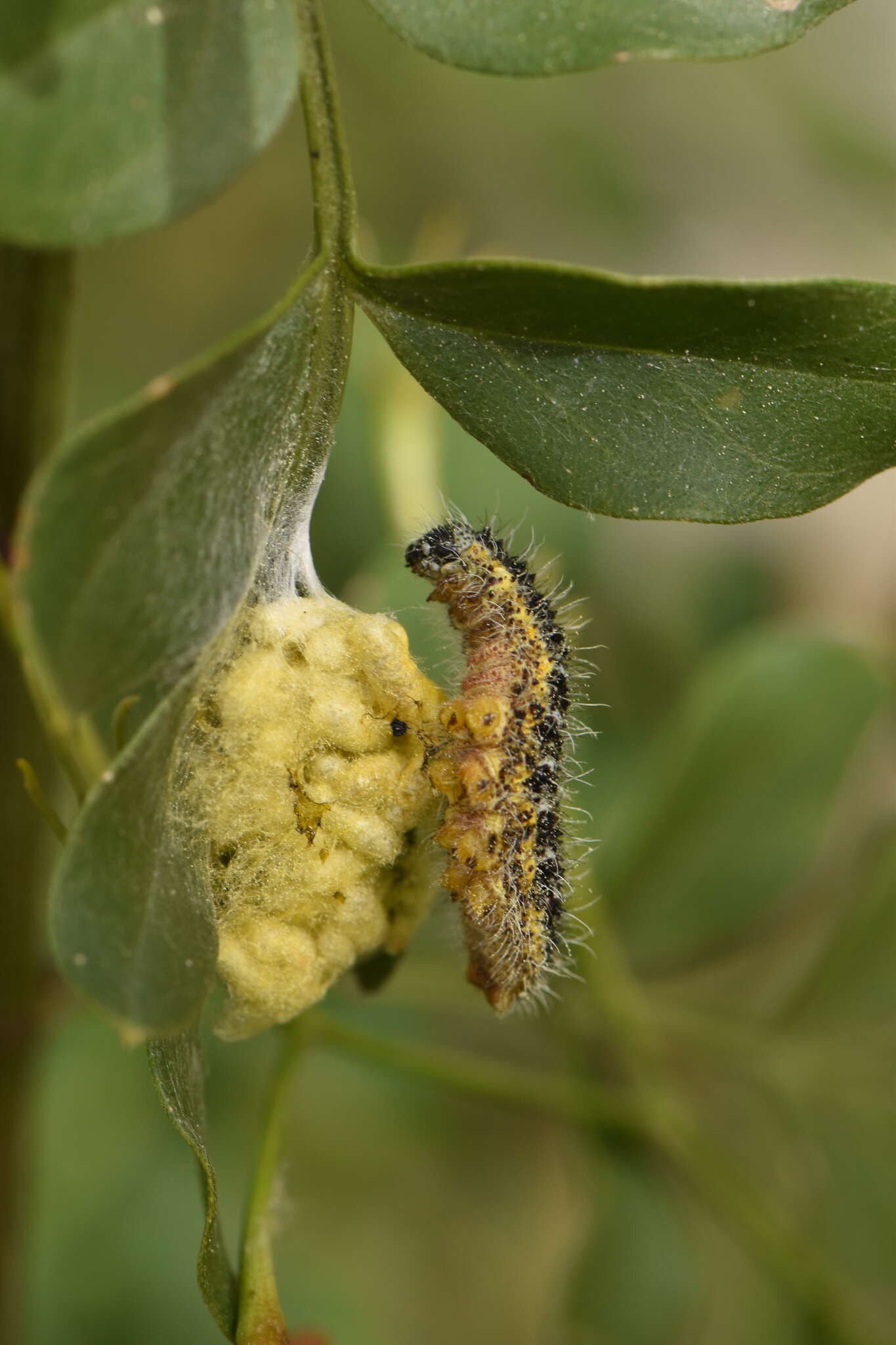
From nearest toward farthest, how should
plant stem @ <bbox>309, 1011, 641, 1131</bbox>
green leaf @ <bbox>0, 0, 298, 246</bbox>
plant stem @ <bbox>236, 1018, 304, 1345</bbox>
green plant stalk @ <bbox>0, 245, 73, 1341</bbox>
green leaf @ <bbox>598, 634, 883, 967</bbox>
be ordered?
green leaf @ <bbox>0, 0, 298, 246</bbox>, plant stem @ <bbox>236, 1018, 304, 1345</bbox>, green plant stalk @ <bbox>0, 245, 73, 1341</bbox>, plant stem @ <bbox>309, 1011, 641, 1131</bbox>, green leaf @ <bbox>598, 634, 883, 967</bbox>

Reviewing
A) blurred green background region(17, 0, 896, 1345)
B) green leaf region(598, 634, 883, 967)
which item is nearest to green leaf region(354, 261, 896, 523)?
blurred green background region(17, 0, 896, 1345)

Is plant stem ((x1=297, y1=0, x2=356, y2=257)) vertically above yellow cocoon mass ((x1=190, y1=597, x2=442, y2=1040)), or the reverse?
plant stem ((x1=297, y1=0, x2=356, y2=257))

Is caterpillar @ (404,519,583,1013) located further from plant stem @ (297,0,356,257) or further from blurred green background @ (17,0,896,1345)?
plant stem @ (297,0,356,257)

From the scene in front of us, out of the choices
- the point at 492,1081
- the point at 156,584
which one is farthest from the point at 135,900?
the point at 492,1081

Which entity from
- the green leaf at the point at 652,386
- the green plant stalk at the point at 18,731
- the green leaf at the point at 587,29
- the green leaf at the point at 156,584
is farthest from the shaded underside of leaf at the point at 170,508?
the green plant stalk at the point at 18,731

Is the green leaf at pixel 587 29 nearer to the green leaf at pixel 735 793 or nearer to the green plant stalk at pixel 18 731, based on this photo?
the green plant stalk at pixel 18 731

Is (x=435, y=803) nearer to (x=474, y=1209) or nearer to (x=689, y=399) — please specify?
(x=689, y=399)

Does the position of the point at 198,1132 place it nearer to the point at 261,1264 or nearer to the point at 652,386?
the point at 261,1264
